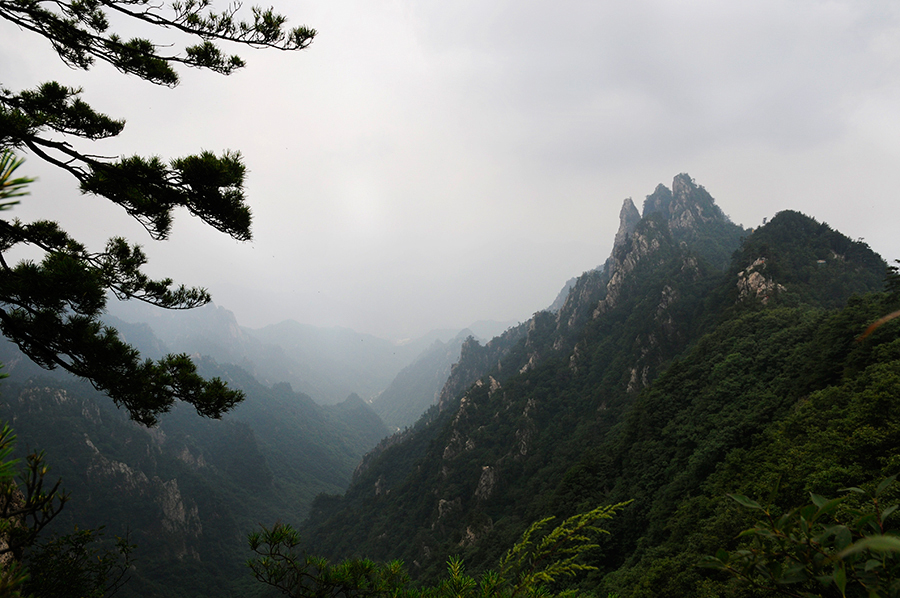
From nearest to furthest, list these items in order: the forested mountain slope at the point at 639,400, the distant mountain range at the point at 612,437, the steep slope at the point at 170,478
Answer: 1. the distant mountain range at the point at 612,437
2. the forested mountain slope at the point at 639,400
3. the steep slope at the point at 170,478

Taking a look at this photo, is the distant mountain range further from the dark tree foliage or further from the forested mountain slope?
the dark tree foliage

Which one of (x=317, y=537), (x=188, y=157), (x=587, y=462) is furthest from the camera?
(x=317, y=537)

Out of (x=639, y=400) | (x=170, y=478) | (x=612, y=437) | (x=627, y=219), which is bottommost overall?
(x=170, y=478)

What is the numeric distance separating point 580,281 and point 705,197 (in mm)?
43599

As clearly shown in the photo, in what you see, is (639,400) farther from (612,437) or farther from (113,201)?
(113,201)

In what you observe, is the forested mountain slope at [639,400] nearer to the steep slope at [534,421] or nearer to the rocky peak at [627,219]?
the steep slope at [534,421]

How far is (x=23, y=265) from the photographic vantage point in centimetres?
519

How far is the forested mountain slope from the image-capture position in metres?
23.4

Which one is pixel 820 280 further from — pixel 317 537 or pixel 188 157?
pixel 317 537

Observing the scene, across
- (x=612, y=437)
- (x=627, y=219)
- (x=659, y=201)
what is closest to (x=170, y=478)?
(x=612, y=437)

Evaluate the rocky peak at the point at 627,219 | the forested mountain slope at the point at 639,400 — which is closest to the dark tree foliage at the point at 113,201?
the forested mountain slope at the point at 639,400

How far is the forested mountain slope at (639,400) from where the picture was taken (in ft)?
76.8

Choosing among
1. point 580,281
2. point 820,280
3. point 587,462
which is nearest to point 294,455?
point 580,281

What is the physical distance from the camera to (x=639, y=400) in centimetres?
3969
